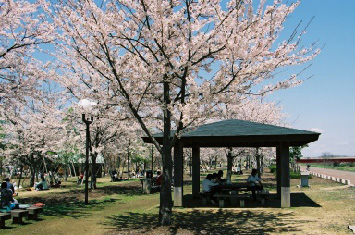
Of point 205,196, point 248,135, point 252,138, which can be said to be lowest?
point 205,196

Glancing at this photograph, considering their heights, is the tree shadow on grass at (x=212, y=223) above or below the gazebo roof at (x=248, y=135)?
below

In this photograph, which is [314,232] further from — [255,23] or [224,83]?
[255,23]

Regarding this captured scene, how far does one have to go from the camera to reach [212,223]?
1024 centimetres

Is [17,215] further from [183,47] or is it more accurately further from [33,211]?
[183,47]

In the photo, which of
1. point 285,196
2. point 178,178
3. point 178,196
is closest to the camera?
point 285,196

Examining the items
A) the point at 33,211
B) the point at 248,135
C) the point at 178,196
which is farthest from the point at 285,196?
the point at 33,211

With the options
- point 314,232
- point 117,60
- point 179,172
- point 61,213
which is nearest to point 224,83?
point 117,60

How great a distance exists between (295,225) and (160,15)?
6.97 m

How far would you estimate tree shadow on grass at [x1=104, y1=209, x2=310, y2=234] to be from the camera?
30.1 feet

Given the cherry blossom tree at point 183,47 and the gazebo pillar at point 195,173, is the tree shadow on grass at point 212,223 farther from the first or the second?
the gazebo pillar at point 195,173

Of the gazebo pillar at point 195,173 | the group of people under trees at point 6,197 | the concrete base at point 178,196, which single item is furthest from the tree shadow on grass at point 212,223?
the gazebo pillar at point 195,173

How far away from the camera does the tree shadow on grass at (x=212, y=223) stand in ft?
30.1

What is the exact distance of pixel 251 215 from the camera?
1174 cm

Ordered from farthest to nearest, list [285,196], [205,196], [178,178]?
[205,196] < [178,178] < [285,196]
